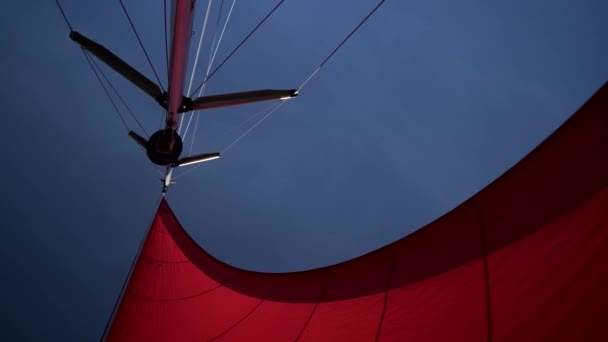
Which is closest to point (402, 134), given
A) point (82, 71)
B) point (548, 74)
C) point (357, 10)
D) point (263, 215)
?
point (357, 10)

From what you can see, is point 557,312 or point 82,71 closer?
point 557,312

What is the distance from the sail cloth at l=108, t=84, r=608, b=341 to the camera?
1400 mm

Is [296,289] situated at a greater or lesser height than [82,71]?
lesser

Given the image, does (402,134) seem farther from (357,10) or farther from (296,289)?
(296,289)

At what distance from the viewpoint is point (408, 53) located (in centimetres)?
6688

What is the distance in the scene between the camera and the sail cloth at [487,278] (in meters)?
1.40

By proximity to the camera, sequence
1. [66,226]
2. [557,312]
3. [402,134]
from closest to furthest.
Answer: [557,312], [66,226], [402,134]

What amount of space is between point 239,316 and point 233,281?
0.67 meters

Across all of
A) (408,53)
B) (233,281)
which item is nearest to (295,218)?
(408,53)

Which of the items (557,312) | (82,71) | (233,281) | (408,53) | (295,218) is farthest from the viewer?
(408,53)

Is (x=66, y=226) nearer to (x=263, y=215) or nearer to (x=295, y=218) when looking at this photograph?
(x=263, y=215)

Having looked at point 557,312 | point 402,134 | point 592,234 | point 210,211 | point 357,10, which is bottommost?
point 557,312

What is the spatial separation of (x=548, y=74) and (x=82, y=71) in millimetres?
87190

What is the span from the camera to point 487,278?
1776 millimetres
